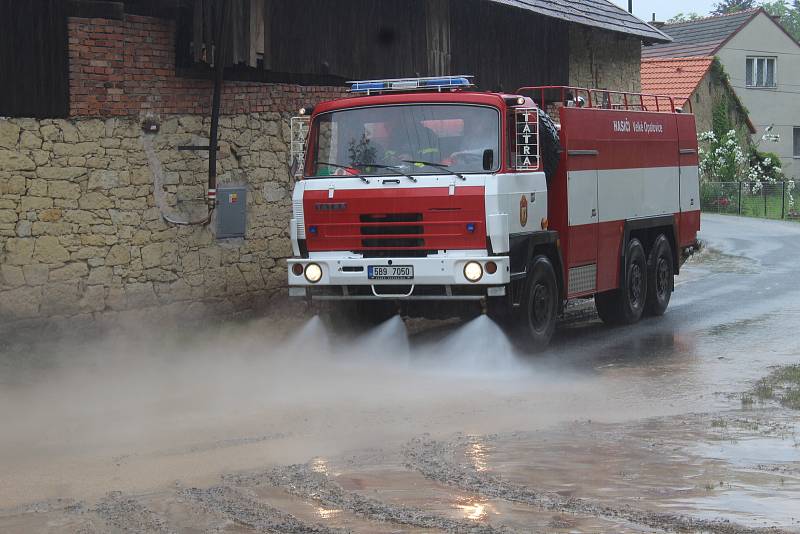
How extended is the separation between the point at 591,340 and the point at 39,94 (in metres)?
6.93

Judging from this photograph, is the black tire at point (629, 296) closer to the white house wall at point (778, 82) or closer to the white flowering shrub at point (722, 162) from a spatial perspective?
the white flowering shrub at point (722, 162)

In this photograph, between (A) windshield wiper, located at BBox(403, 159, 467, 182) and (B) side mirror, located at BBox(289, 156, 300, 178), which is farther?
(B) side mirror, located at BBox(289, 156, 300, 178)

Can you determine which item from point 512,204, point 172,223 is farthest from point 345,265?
point 172,223

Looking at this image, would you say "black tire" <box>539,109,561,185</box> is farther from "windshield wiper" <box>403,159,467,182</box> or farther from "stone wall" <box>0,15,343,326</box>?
"stone wall" <box>0,15,343,326</box>

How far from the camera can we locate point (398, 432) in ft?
32.8

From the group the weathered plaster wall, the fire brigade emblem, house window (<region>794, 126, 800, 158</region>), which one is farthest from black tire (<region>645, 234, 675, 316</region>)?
house window (<region>794, 126, 800, 158</region>)

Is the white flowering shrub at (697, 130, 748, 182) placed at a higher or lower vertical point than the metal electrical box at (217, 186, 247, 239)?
higher

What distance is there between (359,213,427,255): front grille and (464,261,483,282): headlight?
1.75ft

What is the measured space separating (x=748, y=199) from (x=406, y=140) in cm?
3575

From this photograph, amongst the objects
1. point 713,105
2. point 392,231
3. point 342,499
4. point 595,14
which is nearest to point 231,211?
point 392,231

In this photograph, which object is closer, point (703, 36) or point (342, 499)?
point (342, 499)

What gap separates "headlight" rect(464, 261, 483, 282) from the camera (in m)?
13.1

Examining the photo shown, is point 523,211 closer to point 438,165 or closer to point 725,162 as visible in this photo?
point 438,165

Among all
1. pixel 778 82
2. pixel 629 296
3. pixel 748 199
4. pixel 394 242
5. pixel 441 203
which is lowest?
pixel 629 296
